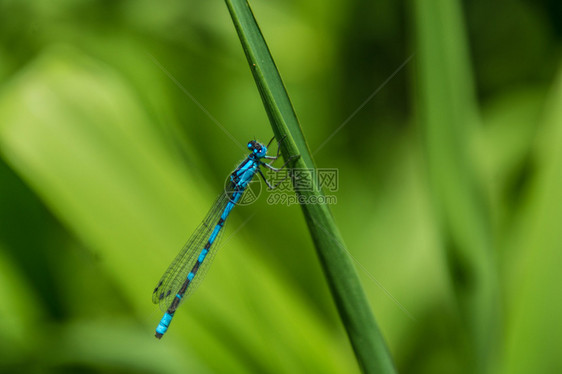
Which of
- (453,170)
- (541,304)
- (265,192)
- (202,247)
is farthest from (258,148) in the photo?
(541,304)

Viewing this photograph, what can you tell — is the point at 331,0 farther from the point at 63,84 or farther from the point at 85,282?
the point at 85,282

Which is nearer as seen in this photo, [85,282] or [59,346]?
[59,346]

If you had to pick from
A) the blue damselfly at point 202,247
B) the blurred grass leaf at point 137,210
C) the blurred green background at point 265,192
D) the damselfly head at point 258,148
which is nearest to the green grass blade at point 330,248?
the blurred green background at point 265,192

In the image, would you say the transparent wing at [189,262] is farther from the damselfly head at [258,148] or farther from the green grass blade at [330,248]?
the green grass blade at [330,248]

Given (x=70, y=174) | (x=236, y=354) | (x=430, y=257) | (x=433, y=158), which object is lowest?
(x=236, y=354)

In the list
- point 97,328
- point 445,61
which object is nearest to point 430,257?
point 445,61

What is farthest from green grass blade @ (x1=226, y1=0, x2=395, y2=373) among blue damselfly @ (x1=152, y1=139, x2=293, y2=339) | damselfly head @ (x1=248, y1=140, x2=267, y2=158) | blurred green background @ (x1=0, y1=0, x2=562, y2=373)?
damselfly head @ (x1=248, y1=140, x2=267, y2=158)

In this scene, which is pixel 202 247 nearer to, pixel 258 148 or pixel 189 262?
pixel 189 262
